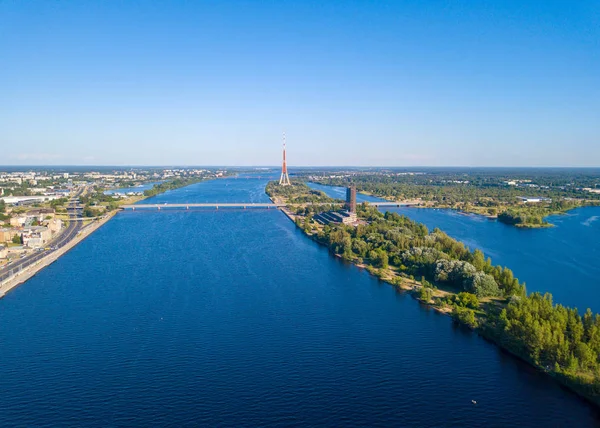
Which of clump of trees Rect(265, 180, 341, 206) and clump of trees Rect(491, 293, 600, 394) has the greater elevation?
clump of trees Rect(265, 180, 341, 206)

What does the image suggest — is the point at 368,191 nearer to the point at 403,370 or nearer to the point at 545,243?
the point at 545,243

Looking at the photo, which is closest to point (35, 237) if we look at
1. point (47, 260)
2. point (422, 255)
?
point (47, 260)

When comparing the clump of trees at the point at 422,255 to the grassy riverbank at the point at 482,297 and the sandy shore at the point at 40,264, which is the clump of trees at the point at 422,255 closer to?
the grassy riverbank at the point at 482,297

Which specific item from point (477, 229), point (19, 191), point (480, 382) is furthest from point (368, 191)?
point (480, 382)

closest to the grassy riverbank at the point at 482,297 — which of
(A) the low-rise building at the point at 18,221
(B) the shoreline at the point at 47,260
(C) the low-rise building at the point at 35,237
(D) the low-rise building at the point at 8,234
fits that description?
(B) the shoreline at the point at 47,260

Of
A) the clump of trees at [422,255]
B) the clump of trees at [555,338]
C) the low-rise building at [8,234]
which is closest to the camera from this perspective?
the clump of trees at [555,338]

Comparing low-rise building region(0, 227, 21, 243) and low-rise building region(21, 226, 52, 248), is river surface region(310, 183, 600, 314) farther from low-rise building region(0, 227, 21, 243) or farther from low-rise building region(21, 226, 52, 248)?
low-rise building region(0, 227, 21, 243)

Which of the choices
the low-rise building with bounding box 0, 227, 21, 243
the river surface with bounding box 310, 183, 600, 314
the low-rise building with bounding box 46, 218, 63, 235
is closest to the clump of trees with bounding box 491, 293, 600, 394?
the river surface with bounding box 310, 183, 600, 314
